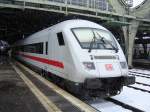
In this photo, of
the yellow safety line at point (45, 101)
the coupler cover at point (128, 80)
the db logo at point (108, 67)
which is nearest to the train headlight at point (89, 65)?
the db logo at point (108, 67)

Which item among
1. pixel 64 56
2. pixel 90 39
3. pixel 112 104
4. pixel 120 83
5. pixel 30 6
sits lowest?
pixel 112 104

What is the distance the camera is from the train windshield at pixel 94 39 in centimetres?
930

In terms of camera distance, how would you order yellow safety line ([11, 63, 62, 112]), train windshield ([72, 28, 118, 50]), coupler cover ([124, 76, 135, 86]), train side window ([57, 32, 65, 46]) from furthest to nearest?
train side window ([57, 32, 65, 46]) < train windshield ([72, 28, 118, 50]) < coupler cover ([124, 76, 135, 86]) < yellow safety line ([11, 63, 62, 112])

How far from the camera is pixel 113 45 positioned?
9.77 m

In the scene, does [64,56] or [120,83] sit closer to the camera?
[120,83]

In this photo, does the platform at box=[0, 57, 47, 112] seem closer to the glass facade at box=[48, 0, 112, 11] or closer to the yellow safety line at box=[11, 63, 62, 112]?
the yellow safety line at box=[11, 63, 62, 112]

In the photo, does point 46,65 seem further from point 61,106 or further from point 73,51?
point 61,106

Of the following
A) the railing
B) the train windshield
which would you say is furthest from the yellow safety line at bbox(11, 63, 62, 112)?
the railing

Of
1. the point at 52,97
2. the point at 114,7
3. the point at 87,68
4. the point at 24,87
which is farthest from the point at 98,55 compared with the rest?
the point at 114,7

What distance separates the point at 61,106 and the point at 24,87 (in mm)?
3214

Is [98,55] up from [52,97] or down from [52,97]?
up

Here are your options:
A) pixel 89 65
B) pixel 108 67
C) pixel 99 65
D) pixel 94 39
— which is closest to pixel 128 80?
pixel 108 67

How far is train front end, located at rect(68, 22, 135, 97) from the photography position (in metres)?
8.41

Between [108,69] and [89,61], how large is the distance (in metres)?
0.64
